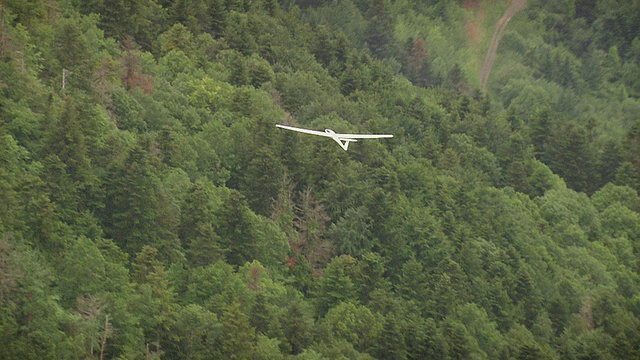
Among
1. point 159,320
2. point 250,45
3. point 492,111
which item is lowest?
point 492,111

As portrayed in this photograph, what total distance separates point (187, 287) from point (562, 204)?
2179 inches

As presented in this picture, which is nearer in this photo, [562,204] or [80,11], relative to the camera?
[80,11]

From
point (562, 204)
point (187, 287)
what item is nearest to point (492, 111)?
point (562, 204)

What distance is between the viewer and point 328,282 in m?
118

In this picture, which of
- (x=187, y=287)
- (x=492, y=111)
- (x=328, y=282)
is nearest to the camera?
(x=187, y=287)

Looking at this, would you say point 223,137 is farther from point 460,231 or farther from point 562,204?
point 562,204

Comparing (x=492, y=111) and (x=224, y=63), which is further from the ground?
(x=224, y=63)

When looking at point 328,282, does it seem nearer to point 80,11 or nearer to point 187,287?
point 187,287

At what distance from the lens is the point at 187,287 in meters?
109

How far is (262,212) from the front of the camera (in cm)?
12544

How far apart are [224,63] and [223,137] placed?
2157 cm

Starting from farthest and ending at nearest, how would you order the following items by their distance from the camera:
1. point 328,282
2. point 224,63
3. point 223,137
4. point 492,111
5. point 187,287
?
1. point 492,111
2. point 224,63
3. point 223,137
4. point 328,282
5. point 187,287

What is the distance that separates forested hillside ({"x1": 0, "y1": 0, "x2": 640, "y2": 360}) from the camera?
102 metres

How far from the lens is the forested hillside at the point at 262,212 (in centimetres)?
10194
